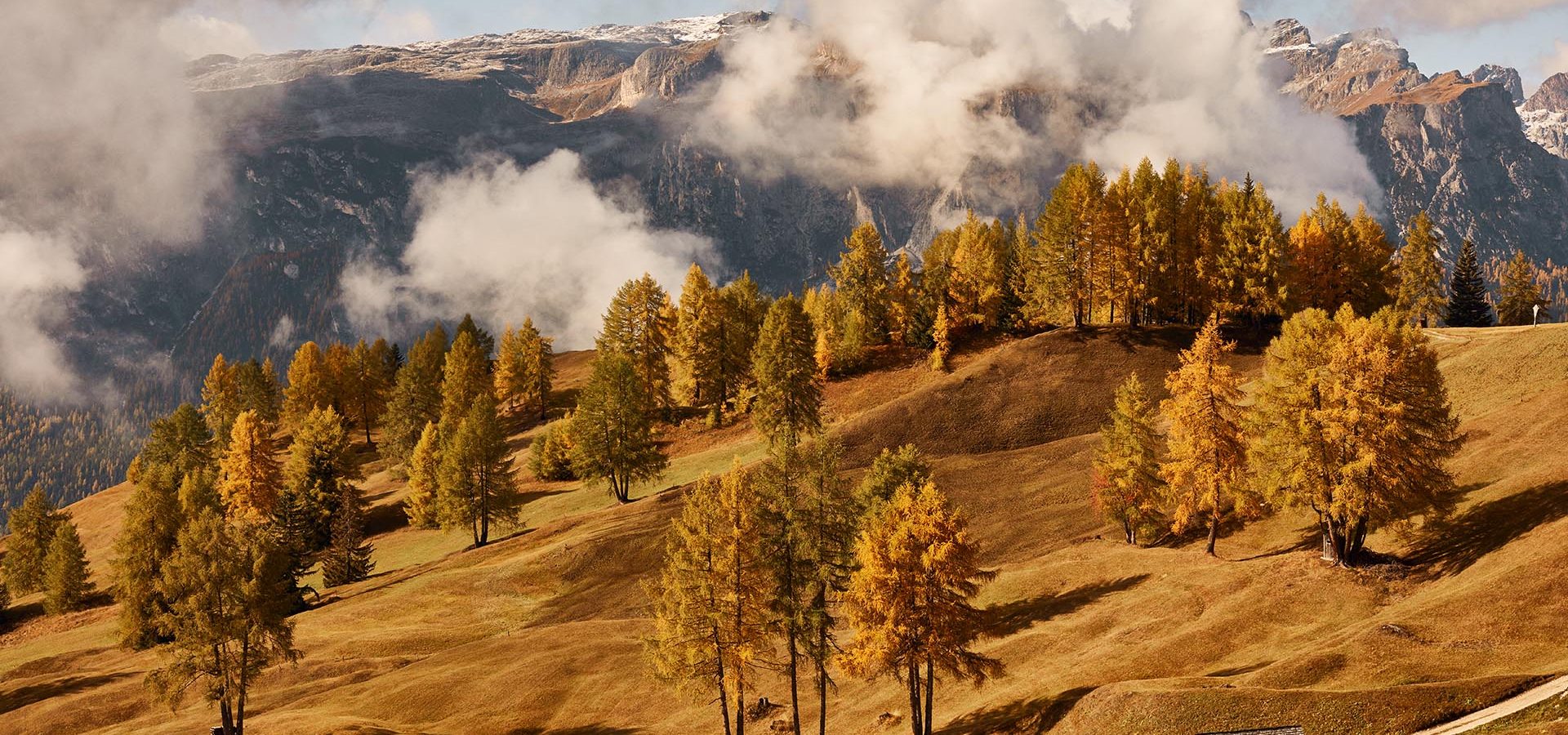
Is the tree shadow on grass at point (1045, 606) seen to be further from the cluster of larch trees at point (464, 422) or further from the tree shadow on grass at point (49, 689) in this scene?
the tree shadow on grass at point (49, 689)

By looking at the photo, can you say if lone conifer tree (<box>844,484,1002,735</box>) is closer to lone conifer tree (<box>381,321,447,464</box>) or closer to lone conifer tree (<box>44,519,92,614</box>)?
lone conifer tree (<box>44,519,92,614</box>)

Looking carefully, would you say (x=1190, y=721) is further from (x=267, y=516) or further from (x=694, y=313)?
(x=267, y=516)

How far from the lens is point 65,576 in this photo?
7588 centimetres

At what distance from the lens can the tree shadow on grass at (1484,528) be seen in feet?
131

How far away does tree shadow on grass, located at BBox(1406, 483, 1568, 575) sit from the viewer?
40031 mm

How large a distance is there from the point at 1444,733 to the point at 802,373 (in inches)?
2159

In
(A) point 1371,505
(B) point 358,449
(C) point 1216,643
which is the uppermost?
(B) point 358,449

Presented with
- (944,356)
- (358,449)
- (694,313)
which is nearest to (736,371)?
(694,313)

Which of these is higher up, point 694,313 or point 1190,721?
point 694,313

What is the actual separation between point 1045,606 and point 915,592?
18839mm

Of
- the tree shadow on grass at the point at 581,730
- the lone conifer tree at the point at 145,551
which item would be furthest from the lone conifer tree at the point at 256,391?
the tree shadow on grass at the point at 581,730

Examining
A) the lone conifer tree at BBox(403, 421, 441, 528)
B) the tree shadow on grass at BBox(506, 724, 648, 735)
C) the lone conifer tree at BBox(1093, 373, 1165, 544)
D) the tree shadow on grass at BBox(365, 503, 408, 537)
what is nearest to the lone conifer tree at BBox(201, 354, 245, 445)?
the tree shadow on grass at BBox(365, 503, 408, 537)

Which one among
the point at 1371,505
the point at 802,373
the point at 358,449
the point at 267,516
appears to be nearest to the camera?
the point at 1371,505

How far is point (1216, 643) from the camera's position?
38.1 meters
